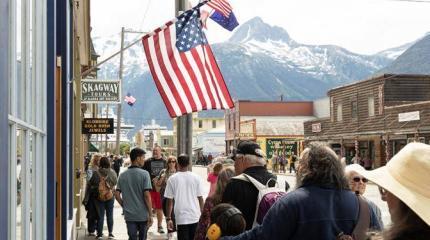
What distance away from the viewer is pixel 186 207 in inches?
339

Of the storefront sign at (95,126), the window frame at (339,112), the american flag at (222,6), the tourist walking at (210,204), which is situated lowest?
the tourist walking at (210,204)

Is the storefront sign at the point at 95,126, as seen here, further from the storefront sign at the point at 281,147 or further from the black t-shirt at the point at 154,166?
the storefront sign at the point at 281,147

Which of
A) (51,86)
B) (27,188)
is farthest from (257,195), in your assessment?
(27,188)

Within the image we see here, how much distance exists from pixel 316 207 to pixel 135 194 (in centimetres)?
550

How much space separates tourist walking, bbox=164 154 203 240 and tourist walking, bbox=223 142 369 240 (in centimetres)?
456

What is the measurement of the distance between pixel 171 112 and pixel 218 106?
659 millimetres

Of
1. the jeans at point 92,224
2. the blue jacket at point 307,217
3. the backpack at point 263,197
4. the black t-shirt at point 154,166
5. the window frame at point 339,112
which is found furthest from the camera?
the window frame at point 339,112

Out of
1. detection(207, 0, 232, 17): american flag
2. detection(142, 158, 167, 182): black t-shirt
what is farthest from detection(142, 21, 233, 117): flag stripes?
detection(142, 158, 167, 182): black t-shirt

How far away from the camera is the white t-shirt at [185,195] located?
8617mm

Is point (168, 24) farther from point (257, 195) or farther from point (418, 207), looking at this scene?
point (418, 207)

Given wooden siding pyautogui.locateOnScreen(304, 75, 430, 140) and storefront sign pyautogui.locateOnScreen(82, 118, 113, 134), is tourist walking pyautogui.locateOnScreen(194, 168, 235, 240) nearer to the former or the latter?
storefront sign pyautogui.locateOnScreen(82, 118, 113, 134)

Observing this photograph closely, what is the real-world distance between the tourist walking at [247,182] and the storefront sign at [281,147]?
195 ft

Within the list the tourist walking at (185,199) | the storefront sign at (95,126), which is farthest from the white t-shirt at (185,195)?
the storefront sign at (95,126)

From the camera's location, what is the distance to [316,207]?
3.95 m
